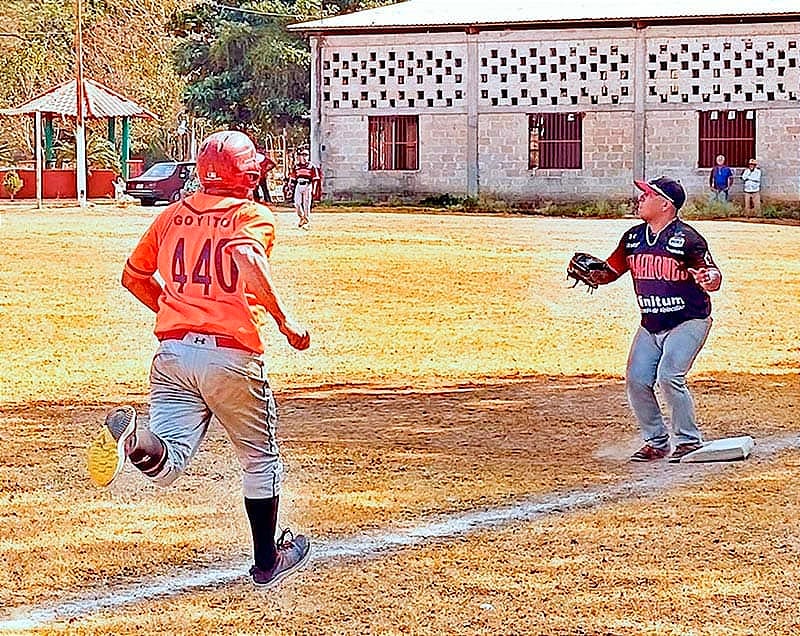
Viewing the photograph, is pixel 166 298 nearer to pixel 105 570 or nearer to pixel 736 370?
pixel 105 570

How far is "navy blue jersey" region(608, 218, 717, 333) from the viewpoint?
891 cm

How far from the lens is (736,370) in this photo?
A: 1368 centimetres

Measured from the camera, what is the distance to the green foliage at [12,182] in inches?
1816

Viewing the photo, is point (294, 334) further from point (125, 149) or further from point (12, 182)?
point (125, 149)

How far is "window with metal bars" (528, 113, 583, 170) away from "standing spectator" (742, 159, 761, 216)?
174 inches

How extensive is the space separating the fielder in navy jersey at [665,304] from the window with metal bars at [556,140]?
112ft

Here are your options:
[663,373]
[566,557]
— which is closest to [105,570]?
[566,557]

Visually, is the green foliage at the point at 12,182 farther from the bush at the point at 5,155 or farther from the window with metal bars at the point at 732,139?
the window with metal bars at the point at 732,139

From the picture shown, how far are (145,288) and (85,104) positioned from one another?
40212mm

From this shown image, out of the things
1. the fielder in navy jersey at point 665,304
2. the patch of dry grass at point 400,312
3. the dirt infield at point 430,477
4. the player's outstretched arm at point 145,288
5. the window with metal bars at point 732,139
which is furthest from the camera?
the window with metal bars at point 732,139

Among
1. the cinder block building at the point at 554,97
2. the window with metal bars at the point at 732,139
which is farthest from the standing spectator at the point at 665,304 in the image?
the window with metal bars at the point at 732,139

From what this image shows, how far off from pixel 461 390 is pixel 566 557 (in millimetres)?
5621

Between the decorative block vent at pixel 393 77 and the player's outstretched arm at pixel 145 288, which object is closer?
the player's outstretched arm at pixel 145 288

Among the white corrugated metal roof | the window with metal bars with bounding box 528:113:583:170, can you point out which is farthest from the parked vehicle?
the window with metal bars with bounding box 528:113:583:170
